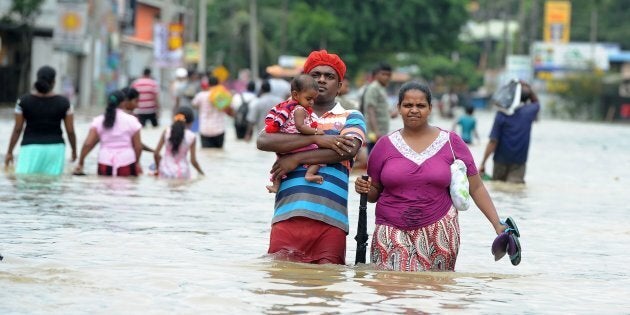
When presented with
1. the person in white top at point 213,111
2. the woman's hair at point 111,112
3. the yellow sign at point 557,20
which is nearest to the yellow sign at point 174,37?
the person in white top at point 213,111

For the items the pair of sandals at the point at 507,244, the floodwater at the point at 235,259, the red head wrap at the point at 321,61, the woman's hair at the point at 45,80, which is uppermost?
the woman's hair at the point at 45,80

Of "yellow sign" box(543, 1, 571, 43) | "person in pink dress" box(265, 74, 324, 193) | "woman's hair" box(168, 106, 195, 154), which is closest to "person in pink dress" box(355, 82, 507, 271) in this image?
"person in pink dress" box(265, 74, 324, 193)

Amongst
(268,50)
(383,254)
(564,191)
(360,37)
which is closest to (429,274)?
(383,254)

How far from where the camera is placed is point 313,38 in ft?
255

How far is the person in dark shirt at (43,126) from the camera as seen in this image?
15.3 metres

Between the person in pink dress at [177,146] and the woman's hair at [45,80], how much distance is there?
1.60 metres

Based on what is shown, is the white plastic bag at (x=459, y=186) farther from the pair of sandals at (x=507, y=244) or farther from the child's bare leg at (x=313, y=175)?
the child's bare leg at (x=313, y=175)

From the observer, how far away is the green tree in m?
45.3

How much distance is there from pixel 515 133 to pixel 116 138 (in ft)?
16.4

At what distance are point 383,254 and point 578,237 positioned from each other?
4.76 metres

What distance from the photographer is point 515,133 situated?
17.7m

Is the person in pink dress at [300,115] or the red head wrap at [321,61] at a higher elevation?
the red head wrap at [321,61]

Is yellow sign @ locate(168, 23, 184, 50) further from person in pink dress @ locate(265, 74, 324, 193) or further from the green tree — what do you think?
person in pink dress @ locate(265, 74, 324, 193)

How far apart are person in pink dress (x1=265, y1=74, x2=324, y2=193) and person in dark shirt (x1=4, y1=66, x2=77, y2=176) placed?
7.34 m
